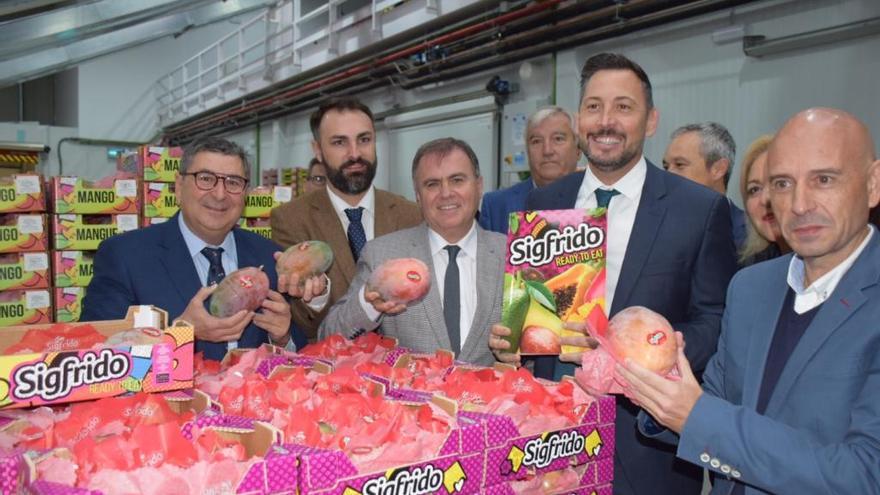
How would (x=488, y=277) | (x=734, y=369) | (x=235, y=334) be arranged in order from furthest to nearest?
(x=488, y=277) → (x=235, y=334) → (x=734, y=369)

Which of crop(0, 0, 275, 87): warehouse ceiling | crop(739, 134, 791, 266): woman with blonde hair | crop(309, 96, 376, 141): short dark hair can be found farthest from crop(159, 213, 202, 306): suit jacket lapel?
crop(0, 0, 275, 87): warehouse ceiling

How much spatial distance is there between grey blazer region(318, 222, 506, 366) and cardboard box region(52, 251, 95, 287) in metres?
5.03

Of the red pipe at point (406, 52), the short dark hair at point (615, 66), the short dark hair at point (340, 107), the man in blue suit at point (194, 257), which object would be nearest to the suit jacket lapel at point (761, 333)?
the short dark hair at point (615, 66)

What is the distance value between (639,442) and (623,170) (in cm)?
82

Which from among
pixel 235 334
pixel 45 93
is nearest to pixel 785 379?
pixel 235 334

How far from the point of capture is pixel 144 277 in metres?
2.52

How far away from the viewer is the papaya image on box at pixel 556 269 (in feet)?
5.89

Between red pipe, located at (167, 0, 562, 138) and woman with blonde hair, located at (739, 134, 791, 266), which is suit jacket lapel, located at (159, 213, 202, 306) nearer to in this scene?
woman with blonde hair, located at (739, 134, 791, 266)

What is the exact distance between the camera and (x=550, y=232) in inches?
71.1

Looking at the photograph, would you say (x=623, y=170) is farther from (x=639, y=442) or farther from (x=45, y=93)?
(x=45, y=93)

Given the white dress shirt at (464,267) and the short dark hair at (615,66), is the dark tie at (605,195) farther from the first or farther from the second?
the white dress shirt at (464,267)

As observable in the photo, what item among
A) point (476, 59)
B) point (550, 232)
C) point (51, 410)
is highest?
point (476, 59)

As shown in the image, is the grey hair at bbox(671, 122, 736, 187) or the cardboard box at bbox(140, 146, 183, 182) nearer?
the grey hair at bbox(671, 122, 736, 187)

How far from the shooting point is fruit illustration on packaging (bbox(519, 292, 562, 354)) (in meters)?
1.83
